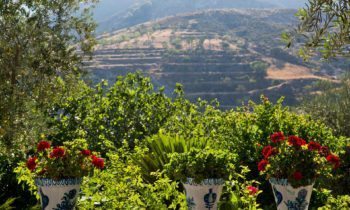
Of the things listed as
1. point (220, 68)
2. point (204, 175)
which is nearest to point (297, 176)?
point (204, 175)

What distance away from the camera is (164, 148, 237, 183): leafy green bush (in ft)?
19.4

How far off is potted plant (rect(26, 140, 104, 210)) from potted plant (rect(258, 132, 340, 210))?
7.12 ft

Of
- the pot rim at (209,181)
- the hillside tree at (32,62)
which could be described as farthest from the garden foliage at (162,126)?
the pot rim at (209,181)

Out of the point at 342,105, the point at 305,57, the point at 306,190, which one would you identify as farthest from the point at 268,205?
the point at 342,105

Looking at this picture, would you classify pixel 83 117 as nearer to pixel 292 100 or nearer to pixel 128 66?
pixel 292 100

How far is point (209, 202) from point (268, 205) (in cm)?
388

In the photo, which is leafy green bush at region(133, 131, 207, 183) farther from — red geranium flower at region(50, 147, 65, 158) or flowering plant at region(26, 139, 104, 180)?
red geranium flower at region(50, 147, 65, 158)

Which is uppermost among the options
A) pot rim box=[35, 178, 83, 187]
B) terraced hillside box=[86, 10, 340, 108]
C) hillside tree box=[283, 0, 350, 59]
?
hillside tree box=[283, 0, 350, 59]

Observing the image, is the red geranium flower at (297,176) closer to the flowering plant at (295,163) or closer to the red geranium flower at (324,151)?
the flowering plant at (295,163)

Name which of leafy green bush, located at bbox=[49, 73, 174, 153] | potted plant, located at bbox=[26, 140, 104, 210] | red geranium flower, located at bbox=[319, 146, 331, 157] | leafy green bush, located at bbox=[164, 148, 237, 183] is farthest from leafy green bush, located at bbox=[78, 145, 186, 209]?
leafy green bush, located at bbox=[49, 73, 174, 153]

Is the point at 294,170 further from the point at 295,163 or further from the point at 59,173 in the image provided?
the point at 59,173

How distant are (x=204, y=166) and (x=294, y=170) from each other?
1.03 metres

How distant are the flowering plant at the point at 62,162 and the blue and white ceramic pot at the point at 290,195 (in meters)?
2.26

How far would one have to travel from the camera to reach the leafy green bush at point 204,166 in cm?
591
